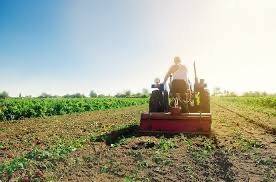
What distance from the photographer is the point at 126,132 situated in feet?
46.0

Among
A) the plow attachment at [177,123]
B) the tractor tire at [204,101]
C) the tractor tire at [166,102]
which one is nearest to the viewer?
the plow attachment at [177,123]

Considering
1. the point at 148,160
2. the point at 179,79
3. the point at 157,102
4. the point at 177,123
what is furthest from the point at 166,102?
the point at 148,160

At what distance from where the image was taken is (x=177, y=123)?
40.4ft

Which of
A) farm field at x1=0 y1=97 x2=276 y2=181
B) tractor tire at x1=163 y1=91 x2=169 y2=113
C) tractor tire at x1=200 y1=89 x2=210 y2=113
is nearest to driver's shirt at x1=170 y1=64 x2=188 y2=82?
tractor tire at x1=163 y1=91 x2=169 y2=113

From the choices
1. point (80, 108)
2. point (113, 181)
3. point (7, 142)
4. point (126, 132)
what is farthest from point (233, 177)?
point (80, 108)

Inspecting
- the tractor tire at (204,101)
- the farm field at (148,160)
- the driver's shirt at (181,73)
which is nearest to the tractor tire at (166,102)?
the driver's shirt at (181,73)

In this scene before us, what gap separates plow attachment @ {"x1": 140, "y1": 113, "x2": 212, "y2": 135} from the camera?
12.2 m

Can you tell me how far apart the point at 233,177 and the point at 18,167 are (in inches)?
163

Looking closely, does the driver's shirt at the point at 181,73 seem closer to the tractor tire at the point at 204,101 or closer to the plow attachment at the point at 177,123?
the plow attachment at the point at 177,123

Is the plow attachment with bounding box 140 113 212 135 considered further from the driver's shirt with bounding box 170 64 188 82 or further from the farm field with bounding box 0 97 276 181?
the driver's shirt with bounding box 170 64 188 82

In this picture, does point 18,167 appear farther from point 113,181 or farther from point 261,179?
point 261,179

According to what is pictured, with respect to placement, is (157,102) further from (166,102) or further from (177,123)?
(177,123)

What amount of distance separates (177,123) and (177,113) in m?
0.28

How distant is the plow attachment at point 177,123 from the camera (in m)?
12.2
